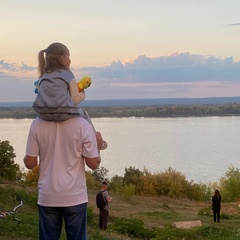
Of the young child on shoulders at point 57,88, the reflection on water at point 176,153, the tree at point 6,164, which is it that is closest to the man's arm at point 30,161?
the young child on shoulders at point 57,88

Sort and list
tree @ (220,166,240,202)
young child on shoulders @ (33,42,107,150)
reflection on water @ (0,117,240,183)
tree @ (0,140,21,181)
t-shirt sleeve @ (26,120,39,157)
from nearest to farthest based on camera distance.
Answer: young child on shoulders @ (33,42,107,150), t-shirt sleeve @ (26,120,39,157), tree @ (0,140,21,181), tree @ (220,166,240,202), reflection on water @ (0,117,240,183)

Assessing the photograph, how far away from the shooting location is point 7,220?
9617mm

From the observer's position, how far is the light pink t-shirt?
12.7 ft

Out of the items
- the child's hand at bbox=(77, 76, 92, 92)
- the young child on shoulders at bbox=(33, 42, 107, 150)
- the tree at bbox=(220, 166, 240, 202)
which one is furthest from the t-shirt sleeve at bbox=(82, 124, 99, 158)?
the tree at bbox=(220, 166, 240, 202)

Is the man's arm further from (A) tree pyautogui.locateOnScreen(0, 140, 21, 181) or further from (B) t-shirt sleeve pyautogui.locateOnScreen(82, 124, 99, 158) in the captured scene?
(A) tree pyautogui.locateOnScreen(0, 140, 21, 181)

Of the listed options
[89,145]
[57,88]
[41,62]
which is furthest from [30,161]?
[41,62]

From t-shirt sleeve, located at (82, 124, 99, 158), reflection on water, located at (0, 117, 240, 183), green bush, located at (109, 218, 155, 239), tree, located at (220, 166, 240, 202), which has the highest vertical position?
t-shirt sleeve, located at (82, 124, 99, 158)

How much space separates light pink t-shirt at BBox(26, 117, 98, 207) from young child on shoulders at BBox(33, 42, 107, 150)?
9 cm

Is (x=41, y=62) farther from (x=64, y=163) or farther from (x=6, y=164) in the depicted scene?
(x=6, y=164)

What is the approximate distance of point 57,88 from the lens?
3.82 meters

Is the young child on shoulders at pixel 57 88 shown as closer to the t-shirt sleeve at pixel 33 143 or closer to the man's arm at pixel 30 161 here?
the t-shirt sleeve at pixel 33 143

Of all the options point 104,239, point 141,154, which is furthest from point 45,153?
point 141,154

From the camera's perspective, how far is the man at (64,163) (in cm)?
387

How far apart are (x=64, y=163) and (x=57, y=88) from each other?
0.56 m
